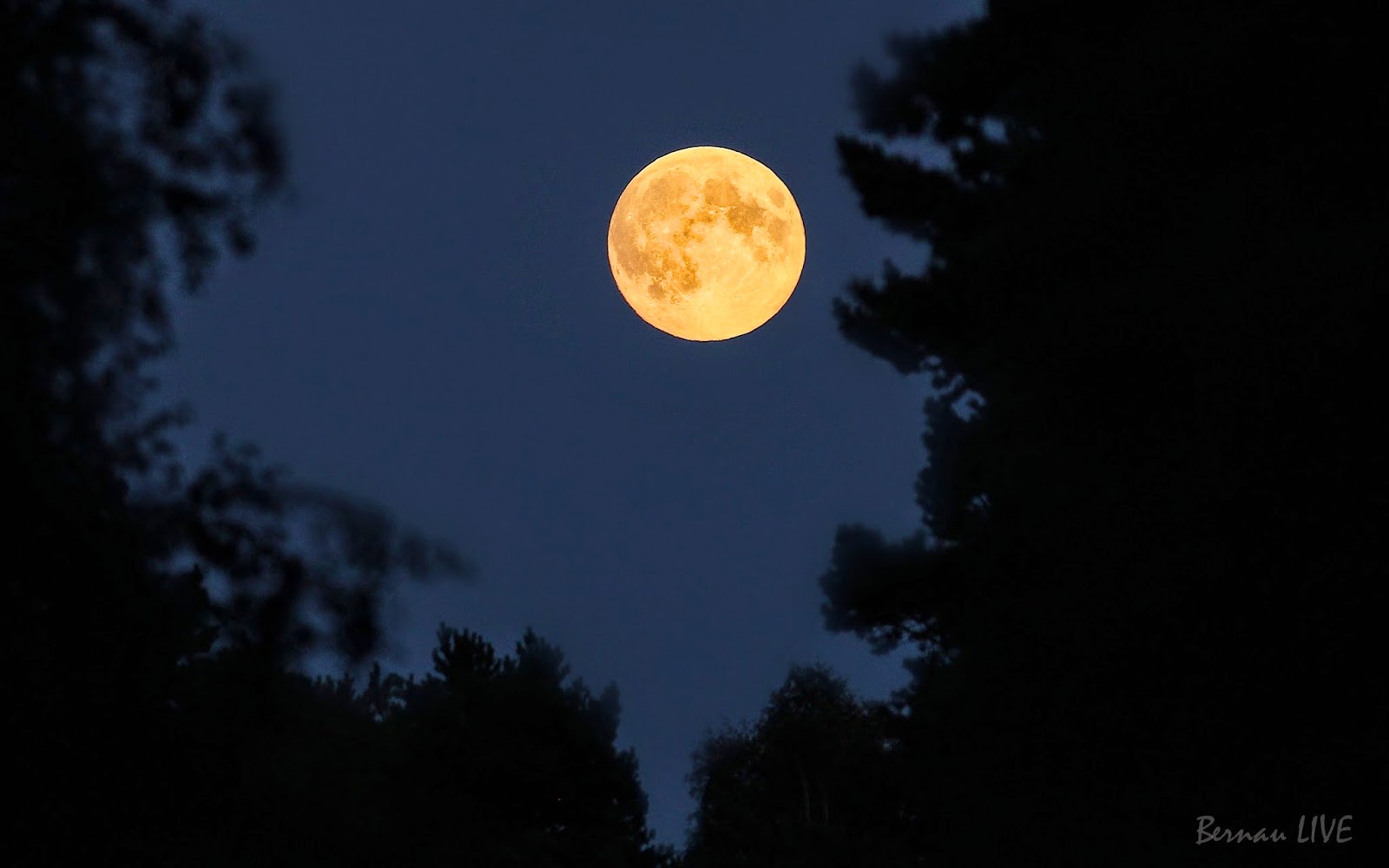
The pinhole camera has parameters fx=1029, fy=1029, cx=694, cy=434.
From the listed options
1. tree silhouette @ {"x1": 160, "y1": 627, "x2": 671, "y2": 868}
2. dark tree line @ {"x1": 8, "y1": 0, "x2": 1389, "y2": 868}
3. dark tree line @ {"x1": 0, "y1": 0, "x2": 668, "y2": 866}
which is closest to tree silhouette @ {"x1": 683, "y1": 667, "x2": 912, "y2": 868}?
tree silhouette @ {"x1": 160, "y1": 627, "x2": 671, "y2": 868}

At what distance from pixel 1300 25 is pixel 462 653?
1648 cm

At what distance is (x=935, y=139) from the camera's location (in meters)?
10.4

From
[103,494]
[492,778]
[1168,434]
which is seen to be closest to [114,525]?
[103,494]

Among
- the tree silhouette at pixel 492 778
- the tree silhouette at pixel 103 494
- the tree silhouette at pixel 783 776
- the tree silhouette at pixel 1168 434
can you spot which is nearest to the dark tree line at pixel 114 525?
the tree silhouette at pixel 103 494

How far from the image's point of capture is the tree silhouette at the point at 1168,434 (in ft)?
20.1

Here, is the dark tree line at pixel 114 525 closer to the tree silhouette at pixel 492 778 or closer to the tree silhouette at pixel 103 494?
the tree silhouette at pixel 103 494

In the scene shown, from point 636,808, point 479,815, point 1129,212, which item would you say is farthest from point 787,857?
point 1129,212

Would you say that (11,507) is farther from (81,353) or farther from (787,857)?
(787,857)

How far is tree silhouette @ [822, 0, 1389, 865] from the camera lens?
20.1 ft

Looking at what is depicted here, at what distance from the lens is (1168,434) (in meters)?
7.00

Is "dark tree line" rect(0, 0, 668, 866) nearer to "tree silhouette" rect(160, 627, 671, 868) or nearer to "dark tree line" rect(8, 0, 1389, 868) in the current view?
"dark tree line" rect(8, 0, 1389, 868)

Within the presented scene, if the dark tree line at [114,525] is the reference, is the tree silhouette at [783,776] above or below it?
above

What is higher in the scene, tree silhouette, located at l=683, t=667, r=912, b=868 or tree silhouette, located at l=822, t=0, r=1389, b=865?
tree silhouette, located at l=683, t=667, r=912, b=868

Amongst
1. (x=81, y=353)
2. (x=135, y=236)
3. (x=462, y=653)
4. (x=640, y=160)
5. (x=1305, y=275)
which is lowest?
A: (x=81, y=353)
